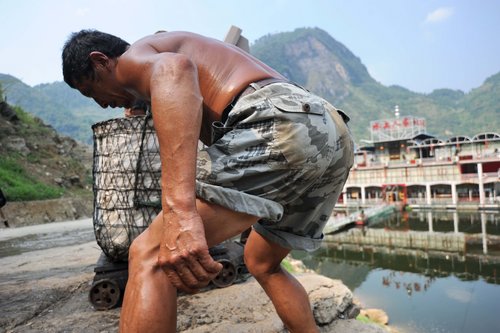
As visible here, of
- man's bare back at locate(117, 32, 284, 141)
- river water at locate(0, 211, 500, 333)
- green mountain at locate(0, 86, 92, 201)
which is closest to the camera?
man's bare back at locate(117, 32, 284, 141)

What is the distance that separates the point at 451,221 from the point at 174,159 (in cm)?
2815

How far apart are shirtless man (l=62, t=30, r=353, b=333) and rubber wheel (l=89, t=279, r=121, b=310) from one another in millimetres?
1168

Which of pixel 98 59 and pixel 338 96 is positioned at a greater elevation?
pixel 338 96

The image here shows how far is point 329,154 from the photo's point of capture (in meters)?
1.29

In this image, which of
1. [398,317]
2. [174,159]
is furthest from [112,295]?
[398,317]

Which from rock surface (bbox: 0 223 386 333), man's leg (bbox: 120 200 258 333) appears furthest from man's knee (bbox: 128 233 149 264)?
rock surface (bbox: 0 223 386 333)

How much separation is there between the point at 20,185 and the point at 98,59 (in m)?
13.0

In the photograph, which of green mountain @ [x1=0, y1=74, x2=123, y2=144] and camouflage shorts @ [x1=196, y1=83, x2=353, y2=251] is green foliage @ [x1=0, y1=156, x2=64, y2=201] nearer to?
camouflage shorts @ [x1=196, y1=83, x2=353, y2=251]

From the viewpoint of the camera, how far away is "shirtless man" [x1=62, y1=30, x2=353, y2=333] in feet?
3.27

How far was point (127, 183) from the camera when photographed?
7.60 ft

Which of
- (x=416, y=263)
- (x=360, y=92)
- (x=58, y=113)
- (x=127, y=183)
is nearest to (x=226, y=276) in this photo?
(x=127, y=183)

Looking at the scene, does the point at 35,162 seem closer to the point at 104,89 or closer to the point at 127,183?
the point at 127,183

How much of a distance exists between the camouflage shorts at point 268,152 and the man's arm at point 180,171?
0.32ft

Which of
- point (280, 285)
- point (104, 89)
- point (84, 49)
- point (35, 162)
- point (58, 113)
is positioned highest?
point (58, 113)
